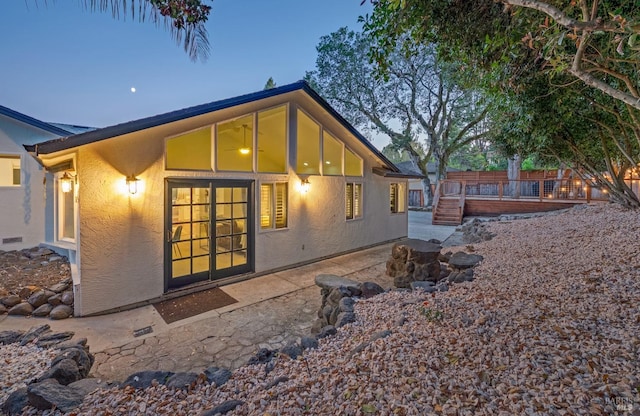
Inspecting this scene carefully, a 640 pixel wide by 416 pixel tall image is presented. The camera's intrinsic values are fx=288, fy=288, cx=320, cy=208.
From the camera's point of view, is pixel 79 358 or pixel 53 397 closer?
pixel 53 397

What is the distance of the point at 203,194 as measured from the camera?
222 inches

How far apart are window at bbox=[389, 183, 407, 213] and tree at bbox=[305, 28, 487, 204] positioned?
28.1 ft

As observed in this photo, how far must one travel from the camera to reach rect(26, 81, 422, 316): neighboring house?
14.9ft

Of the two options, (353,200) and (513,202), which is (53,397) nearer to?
(353,200)

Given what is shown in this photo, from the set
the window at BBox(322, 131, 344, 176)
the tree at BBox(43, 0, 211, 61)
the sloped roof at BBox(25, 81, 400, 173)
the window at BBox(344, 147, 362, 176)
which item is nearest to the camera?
the tree at BBox(43, 0, 211, 61)

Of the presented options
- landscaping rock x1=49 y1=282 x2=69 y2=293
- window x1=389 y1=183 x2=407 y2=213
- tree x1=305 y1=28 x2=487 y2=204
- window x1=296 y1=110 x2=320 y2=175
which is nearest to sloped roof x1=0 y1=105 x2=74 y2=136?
landscaping rock x1=49 y1=282 x2=69 y2=293

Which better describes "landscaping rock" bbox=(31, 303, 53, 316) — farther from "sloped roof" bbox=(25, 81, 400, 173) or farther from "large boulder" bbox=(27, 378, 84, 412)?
"large boulder" bbox=(27, 378, 84, 412)

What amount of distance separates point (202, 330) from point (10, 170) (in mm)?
8305

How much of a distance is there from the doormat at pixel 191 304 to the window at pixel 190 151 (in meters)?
2.41

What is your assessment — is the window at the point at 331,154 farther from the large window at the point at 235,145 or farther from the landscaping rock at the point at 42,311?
the landscaping rock at the point at 42,311

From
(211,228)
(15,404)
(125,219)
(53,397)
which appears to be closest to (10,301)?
(125,219)

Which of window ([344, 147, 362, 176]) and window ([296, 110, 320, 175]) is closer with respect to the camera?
window ([296, 110, 320, 175])

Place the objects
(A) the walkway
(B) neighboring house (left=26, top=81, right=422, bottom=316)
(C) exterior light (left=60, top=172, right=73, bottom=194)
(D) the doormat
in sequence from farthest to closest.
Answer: (C) exterior light (left=60, top=172, right=73, bottom=194), (D) the doormat, (B) neighboring house (left=26, top=81, right=422, bottom=316), (A) the walkway

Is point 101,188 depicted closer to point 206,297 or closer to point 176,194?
point 176,194
